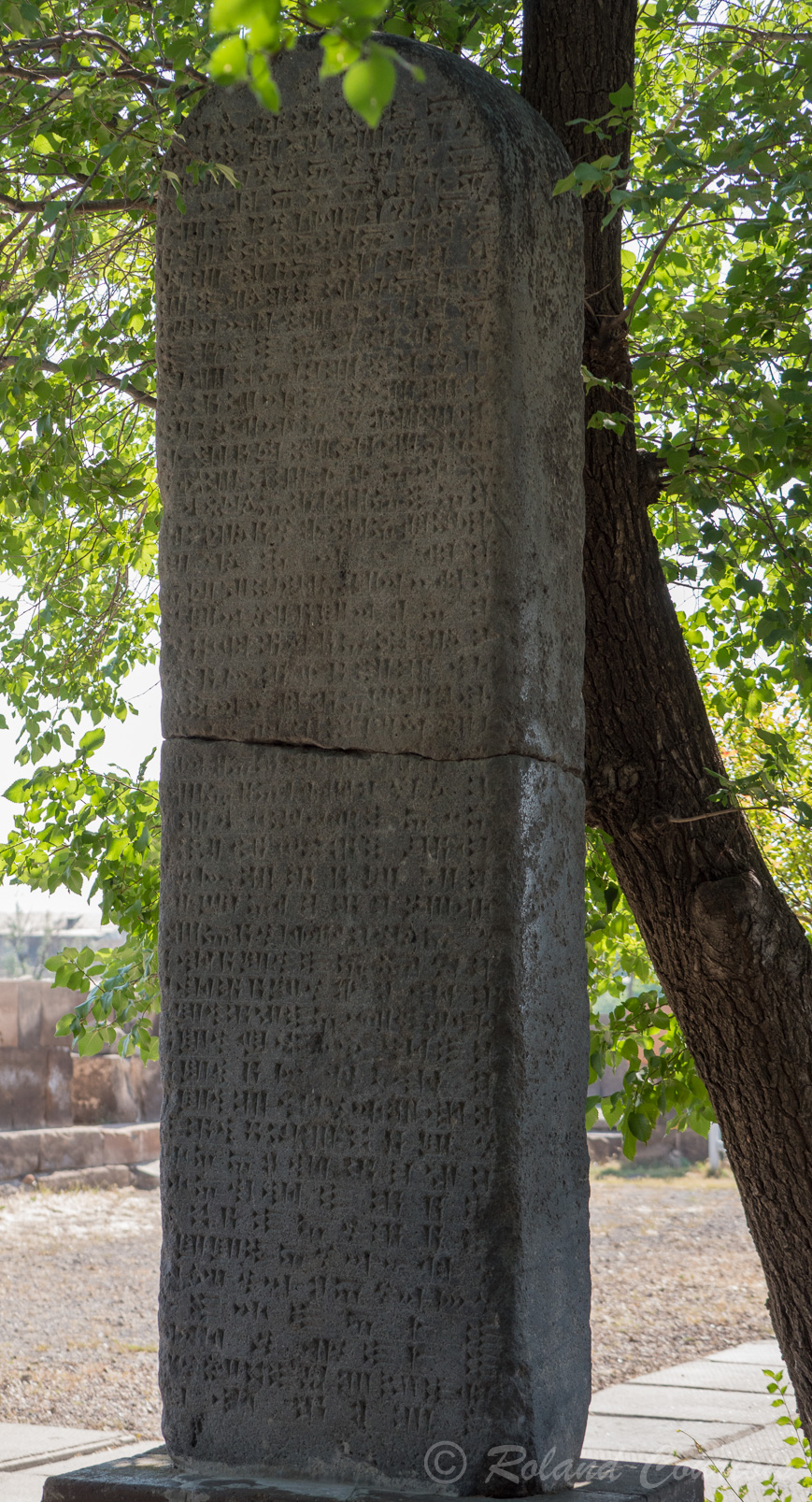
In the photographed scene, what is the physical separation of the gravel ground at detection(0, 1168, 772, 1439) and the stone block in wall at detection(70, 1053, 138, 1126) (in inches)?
57.6

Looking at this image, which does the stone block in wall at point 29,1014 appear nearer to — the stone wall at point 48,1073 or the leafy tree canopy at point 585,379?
the stone wall at point 48,1073

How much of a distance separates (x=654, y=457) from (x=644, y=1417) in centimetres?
461

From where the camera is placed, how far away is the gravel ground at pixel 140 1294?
7395mm

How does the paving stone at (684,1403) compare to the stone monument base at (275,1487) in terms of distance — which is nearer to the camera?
the stone monument base at (275,1487)

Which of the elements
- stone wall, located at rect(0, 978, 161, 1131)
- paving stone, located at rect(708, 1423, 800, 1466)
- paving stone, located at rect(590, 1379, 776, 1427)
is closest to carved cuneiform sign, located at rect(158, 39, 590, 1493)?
paving stone, located at rect(708, 1423, 800, 1466)

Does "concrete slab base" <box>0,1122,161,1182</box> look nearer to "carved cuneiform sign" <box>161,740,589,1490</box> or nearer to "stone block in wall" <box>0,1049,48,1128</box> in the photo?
"stone block in wall" <box>0,1049,48,1128</box>

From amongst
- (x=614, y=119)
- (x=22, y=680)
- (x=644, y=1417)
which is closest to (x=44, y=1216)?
(x=644, y=1417)

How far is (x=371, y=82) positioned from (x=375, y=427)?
121 centimetres

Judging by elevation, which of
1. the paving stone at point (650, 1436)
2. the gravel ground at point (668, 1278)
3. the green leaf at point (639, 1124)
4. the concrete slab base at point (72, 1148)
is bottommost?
the gravel ground at point (668, 1278)

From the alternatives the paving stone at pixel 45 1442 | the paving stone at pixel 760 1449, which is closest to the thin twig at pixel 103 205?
the paving stone at pixel 45 1442

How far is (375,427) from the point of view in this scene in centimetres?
241

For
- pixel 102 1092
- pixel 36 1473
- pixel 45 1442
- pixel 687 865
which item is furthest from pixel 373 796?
pixel 102 1092

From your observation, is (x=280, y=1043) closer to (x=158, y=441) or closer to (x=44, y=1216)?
(x=158, y=441)

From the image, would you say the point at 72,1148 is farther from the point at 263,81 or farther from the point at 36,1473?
the point at 263,81
